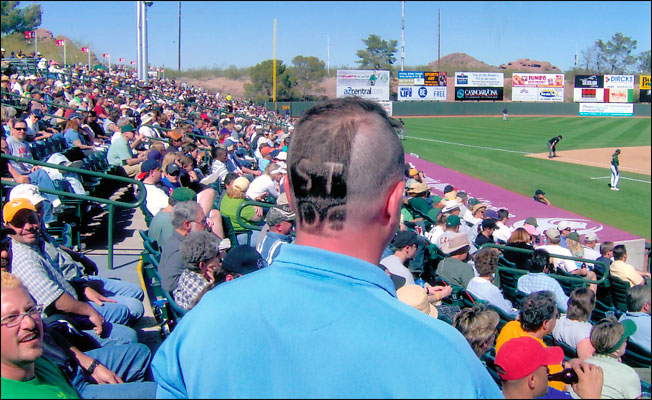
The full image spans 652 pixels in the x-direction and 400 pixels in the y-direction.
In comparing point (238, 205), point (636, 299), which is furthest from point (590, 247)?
point (238, 205)

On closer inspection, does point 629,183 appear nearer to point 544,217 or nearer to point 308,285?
point 544,217

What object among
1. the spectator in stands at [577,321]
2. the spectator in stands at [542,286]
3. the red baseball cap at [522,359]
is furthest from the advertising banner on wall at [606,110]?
the red baseball cap at [522,359]

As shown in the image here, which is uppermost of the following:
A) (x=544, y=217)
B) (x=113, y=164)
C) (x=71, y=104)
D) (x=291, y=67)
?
(x=291, y=67)

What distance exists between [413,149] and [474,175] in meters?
9.32

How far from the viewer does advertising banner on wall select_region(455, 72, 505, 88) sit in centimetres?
6294

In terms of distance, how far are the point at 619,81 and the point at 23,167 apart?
63.9 m

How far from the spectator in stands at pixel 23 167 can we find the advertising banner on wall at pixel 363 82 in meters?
44.9

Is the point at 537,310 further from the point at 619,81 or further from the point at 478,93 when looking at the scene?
the point at 619,81

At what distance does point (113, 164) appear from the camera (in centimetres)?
1015

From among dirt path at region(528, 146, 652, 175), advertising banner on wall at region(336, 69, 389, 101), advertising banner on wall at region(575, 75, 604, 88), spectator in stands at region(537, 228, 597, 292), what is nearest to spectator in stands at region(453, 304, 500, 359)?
spectator in stands at region(537, 228, 597, 292)

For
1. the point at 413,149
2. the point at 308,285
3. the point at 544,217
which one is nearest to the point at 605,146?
the point at 413,149

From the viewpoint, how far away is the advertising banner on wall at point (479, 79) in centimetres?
6294

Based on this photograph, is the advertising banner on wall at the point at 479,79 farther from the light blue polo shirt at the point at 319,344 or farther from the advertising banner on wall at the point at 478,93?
the light blue polo shirt at the point at 319,344

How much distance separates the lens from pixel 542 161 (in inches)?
1094
